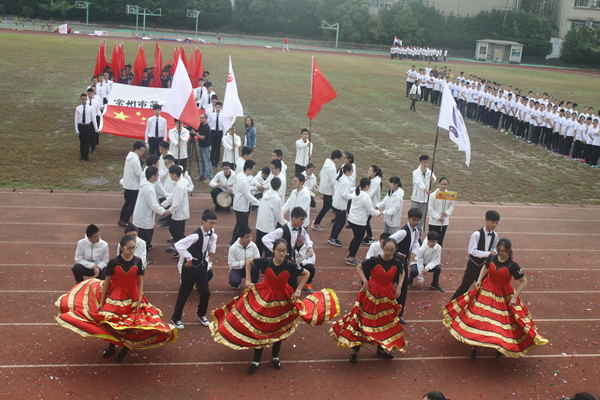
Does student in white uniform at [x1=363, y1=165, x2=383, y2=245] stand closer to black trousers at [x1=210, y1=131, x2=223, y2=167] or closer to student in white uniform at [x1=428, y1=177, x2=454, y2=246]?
student in white uniform at [x1=428, y1=177, x2=454, y2=246]

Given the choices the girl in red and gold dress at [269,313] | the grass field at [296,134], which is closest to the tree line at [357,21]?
the grass field at [296,134]

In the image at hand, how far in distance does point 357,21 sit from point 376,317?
67.8m

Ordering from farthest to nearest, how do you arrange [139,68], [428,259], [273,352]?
1. [139,68]
2. [428,259]
3. [273,352]

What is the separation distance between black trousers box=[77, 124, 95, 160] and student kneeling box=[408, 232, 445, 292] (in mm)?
10678

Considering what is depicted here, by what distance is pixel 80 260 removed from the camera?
7.07m

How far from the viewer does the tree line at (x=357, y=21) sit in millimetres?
66938

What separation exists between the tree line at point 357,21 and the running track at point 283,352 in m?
62.9


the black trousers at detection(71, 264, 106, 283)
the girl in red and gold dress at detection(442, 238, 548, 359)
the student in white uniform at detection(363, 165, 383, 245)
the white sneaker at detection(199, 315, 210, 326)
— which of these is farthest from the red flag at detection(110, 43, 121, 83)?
the girl in red and gold dress at detection(442, 238, 548, 359)

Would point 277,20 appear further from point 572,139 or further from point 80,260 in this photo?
point 80,260

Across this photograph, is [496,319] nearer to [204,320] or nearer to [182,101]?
[204,320]

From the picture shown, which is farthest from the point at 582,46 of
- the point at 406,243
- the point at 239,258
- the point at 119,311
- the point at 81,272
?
the point at 119,311

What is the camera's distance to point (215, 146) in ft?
49.4

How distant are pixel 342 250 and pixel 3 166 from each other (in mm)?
10030

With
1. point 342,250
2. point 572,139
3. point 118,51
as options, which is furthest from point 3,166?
point 572,139
